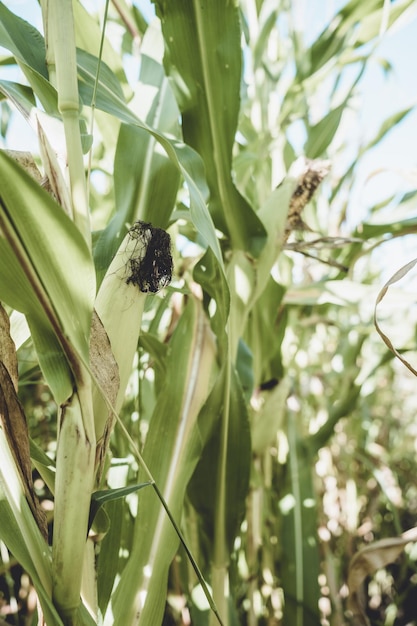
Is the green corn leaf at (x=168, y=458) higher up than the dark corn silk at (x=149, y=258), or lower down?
lower down

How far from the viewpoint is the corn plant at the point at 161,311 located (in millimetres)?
267

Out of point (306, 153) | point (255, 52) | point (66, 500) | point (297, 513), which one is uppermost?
point (255, 52)

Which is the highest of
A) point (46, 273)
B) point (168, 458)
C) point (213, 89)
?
point (213, 89)

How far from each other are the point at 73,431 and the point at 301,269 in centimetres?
71

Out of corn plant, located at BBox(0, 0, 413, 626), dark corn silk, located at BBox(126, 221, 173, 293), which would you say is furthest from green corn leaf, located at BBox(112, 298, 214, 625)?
dark corn silk, located at BBox(126, 221, 173, 293)

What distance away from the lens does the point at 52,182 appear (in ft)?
0.94

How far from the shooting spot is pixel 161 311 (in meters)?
0.51

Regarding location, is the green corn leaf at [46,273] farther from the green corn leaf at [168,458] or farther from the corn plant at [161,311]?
the green corn leaf at [168,458]

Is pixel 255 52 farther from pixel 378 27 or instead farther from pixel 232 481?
pixel 232 481

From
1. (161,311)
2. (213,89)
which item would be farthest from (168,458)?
(213,89)

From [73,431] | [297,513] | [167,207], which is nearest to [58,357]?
[73,431]

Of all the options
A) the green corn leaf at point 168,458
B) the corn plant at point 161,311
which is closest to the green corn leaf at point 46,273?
the corn plant at point 161,311

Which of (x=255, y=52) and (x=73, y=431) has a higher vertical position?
(x=255, y=52)

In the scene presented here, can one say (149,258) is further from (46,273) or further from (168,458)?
(168,458)
